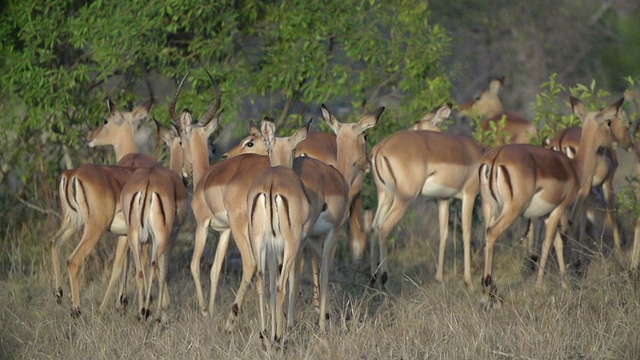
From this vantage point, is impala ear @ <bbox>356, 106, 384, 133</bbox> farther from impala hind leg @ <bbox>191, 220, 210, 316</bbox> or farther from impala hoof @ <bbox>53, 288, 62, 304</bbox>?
impala hoof @ <bbox>53, 288, 62, 304</bbox>

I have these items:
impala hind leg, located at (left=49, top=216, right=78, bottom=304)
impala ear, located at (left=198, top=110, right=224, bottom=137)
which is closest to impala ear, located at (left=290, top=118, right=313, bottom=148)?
impala ear, located at (left=198, top=110, right=224, bottom=137)

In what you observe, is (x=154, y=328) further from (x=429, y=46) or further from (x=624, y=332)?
(x=429, y=46)

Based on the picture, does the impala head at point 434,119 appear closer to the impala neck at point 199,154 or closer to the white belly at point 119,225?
the impala neck at point 199,154

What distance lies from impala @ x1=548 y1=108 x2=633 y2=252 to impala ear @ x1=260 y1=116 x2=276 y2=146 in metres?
3.17

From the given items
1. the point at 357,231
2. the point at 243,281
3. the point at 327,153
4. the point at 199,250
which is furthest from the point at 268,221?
the point at 357,231

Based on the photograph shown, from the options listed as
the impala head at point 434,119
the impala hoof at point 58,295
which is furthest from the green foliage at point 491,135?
the impala hoof at point 58,295

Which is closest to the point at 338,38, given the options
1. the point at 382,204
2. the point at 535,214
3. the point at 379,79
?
the point at 379,79

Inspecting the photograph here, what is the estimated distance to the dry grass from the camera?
560cm

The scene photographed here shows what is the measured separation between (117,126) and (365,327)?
3.32 meters

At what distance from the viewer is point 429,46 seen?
9.28 metres

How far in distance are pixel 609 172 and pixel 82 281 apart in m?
4.60

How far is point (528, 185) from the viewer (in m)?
7.52

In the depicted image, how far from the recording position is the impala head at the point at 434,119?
29.3 feet

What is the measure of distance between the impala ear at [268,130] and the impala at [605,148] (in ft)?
10.4
